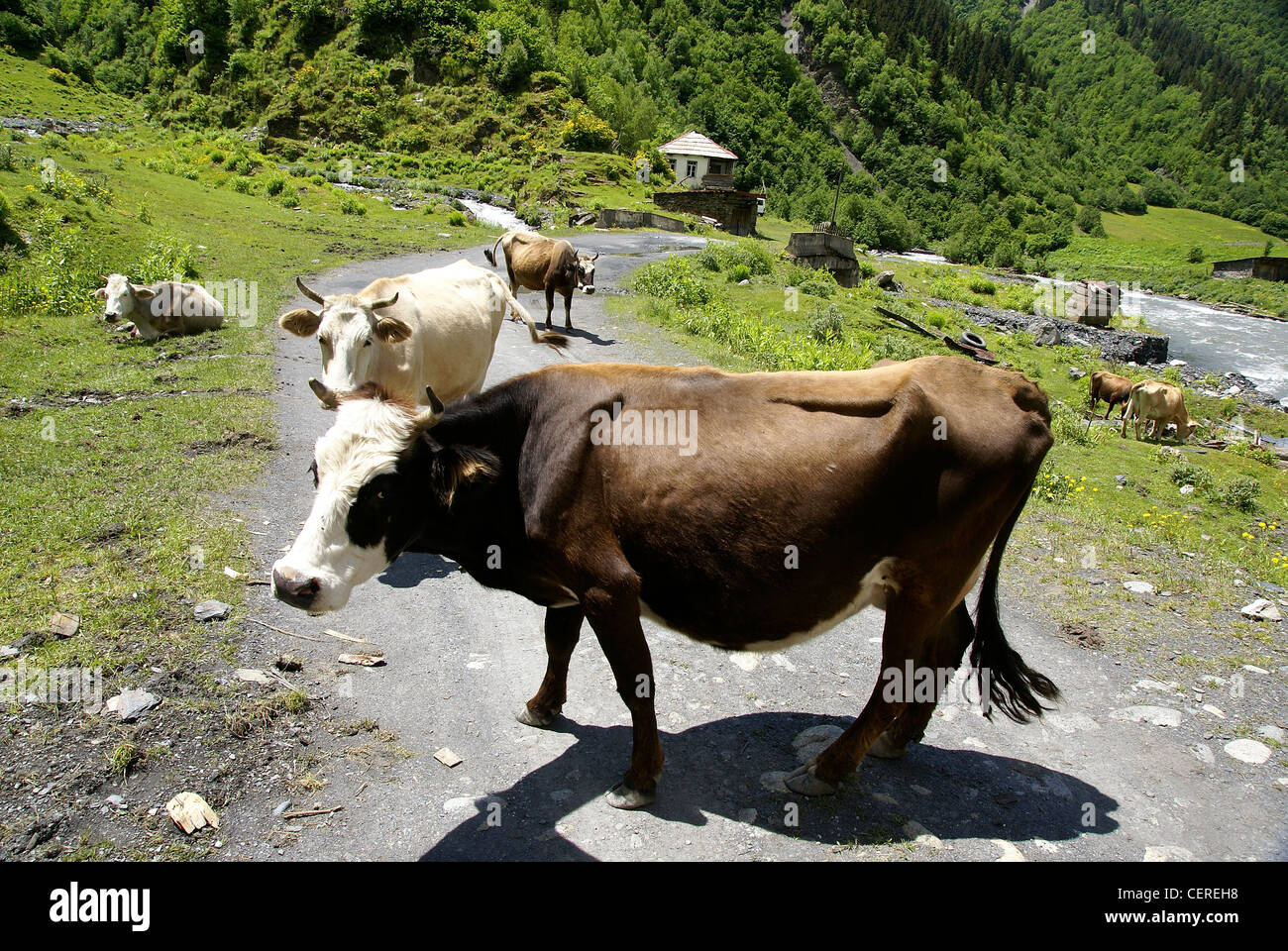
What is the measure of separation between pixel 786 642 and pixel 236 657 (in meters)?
3.63

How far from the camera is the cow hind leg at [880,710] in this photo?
4008 mm

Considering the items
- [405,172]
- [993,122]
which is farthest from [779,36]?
[405,172]

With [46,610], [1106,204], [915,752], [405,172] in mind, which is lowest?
[915,752]

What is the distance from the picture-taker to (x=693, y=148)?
61156 mm

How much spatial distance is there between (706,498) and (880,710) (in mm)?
1588

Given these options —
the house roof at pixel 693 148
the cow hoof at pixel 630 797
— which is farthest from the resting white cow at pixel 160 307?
the house roof at pixel 693 148

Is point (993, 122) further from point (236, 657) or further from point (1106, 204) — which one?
point (236, 657)

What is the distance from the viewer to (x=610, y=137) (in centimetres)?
5581

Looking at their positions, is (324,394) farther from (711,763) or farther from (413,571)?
(413,571)

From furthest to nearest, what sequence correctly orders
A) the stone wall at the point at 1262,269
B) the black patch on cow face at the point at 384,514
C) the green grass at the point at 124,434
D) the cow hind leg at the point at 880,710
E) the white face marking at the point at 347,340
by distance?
the stone wall at the point at 1262,269, the white face marking at the point at 347,340, the green grass at the point at 124,434, the cow hind leg at the point at 880,710, the black patch on cow face at the point at 384,514

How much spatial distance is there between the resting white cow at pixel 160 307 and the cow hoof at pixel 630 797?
1394cm

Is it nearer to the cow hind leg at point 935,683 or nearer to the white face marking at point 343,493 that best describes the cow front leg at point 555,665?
the white face marking at point 343,493

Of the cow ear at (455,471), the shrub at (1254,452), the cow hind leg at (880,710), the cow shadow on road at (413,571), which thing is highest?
the cow ear at (455,471)

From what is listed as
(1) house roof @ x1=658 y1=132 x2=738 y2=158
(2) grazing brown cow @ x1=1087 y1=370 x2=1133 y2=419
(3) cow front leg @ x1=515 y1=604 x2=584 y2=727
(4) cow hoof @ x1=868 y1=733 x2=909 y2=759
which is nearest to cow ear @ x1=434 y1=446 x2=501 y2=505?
(3) cow front leg @ x1=515 y1=604 x2=584 y2=727
